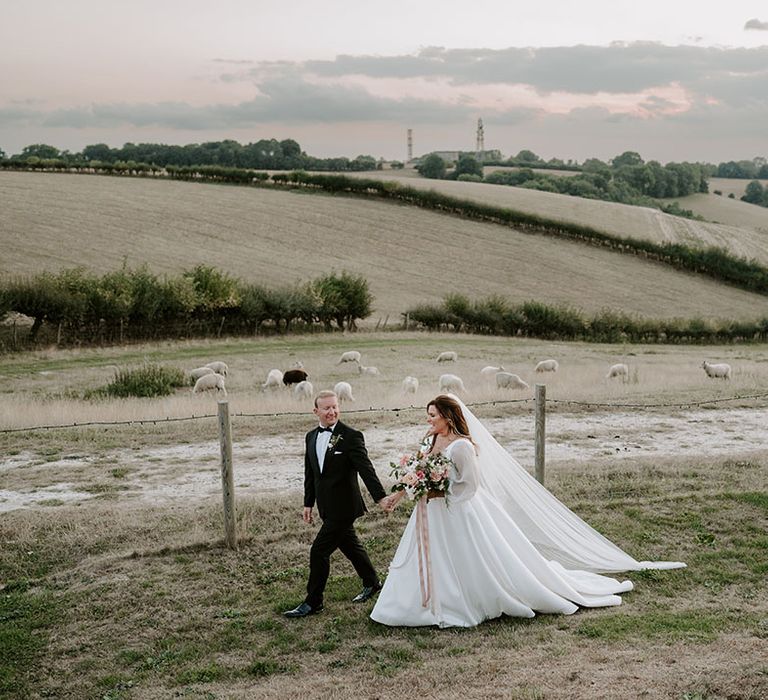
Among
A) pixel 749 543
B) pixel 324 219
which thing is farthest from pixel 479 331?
pixel 749 543

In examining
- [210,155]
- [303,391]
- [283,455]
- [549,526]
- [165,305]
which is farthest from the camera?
[210,155]

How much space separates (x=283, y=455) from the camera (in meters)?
18.5

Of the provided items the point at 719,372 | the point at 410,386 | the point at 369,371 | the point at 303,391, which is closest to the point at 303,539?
the point at 303,391

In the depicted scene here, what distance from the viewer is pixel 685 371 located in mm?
36062

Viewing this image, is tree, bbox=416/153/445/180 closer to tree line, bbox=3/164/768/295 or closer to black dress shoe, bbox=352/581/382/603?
tree line, bbox=3/164/768/295

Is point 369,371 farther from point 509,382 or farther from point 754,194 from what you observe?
point 754,194

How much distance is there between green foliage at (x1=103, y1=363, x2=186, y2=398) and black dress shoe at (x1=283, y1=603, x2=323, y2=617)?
18240 mm

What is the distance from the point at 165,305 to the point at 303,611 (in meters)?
36.7

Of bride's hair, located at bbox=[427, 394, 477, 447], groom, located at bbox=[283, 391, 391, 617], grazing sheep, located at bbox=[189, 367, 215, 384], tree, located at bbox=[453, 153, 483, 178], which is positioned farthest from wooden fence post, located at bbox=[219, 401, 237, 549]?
tree, located at bbox=[453, 153, 483, 178]

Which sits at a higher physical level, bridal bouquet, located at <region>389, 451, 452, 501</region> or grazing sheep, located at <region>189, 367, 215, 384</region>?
bridal bouquet, located at <region>389, 451, 452, 501</region>

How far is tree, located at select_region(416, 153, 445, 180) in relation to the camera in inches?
5285

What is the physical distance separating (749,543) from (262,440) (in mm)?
11507

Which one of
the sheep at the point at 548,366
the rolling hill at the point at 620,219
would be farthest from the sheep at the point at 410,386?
the rolling hill at the point at 620,219

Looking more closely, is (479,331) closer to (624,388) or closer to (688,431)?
(624,388)
